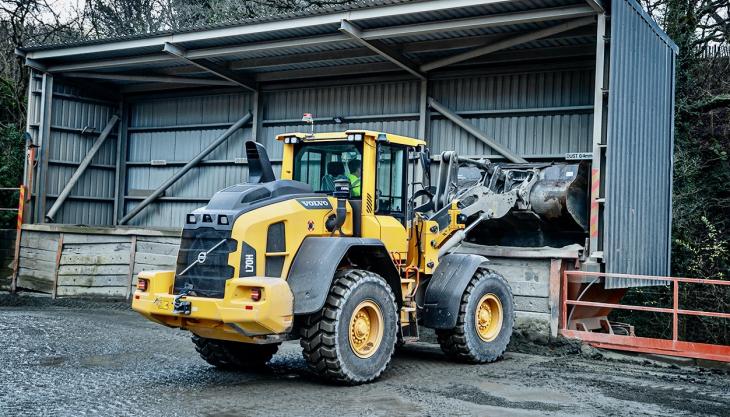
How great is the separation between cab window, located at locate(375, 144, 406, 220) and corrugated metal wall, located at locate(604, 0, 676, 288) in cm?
406

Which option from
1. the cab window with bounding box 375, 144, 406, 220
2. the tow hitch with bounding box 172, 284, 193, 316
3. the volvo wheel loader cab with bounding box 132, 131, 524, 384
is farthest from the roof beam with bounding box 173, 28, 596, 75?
the tow hitch with bounding box 172, 284, 193, 316

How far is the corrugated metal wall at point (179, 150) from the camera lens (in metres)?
18.9

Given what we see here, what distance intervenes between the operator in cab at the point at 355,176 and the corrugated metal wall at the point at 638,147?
467cm

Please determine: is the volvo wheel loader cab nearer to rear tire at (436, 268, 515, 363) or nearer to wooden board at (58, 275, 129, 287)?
rear tire at (436, 268, 515, 363)

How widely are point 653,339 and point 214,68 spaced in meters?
11.0

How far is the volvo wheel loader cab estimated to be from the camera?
24.0 ft

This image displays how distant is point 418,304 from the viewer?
926cm

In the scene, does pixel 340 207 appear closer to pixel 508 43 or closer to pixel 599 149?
pixel 599 149

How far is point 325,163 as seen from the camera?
858 cm

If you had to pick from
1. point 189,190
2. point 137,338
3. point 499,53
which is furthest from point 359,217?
point 189,190

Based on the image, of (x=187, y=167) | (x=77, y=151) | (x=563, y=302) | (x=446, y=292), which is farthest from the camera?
(x=77, y=151)

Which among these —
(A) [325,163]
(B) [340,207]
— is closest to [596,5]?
(A) [325,163]

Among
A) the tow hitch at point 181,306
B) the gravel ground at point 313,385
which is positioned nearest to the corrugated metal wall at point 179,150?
the gravel ground at point 313,385

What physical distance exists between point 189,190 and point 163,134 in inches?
69.7
